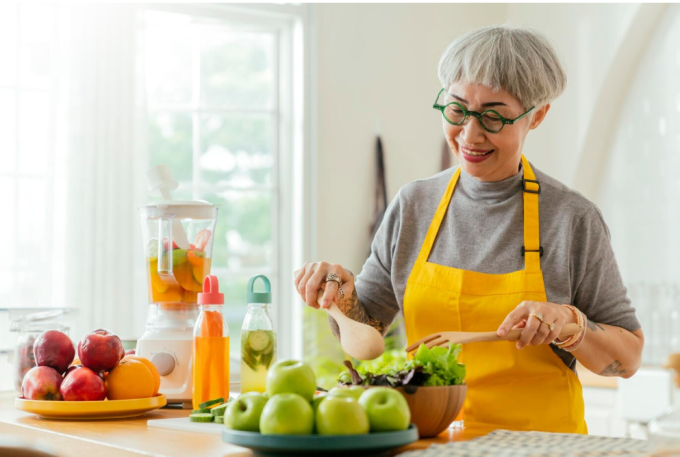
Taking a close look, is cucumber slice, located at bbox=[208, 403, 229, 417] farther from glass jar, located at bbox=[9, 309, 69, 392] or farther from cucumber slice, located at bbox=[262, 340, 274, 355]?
glass jar, located at bbox=[9, 309, 69, 392]

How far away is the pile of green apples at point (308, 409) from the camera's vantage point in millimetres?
1017

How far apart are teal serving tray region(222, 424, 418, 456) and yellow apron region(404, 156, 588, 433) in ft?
2.19

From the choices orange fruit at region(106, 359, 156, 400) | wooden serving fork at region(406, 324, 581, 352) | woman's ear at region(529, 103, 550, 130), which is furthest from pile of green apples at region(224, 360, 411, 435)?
Answer: woman's ear at region(529, 103, 550, 130)

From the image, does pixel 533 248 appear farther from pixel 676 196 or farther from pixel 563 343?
pixel 676 196

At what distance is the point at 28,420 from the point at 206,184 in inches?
97.8

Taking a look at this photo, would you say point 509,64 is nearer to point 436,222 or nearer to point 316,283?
point 436,222

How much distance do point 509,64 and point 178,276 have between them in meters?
0.83

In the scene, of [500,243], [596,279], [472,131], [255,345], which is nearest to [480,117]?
[472,131]

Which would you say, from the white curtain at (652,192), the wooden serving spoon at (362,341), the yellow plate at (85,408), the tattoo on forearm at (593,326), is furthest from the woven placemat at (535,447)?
the white curtain at (652,192)

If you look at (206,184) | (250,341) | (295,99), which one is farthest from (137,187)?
(250,341)

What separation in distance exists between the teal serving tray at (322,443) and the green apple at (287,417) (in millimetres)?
12

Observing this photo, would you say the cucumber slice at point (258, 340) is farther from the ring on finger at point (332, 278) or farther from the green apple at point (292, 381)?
the green apple at point (292, 381)

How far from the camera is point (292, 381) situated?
1080mm

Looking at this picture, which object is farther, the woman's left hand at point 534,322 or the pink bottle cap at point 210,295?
the pink bottle cap at point 210,295
